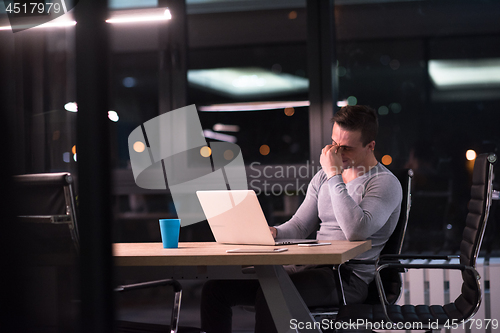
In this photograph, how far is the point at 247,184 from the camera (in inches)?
131

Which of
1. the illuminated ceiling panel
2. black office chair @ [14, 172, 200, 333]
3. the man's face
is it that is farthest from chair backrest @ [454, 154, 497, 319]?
the illuminated ceiling panel

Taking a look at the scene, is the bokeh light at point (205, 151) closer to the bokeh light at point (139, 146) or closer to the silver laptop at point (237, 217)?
the bokeh light at point (139, 146)

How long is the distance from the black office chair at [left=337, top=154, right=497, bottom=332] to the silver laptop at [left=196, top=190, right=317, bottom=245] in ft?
1.17

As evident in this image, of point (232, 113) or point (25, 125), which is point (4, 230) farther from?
point (232, 113)

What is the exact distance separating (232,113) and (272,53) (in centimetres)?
57

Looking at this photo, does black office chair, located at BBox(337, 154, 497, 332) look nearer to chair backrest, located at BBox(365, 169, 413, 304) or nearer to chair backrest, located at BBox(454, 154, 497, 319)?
chair backrest, located at BBox(454, 154, 497, 319)

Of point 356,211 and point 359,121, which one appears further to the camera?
point 359,121

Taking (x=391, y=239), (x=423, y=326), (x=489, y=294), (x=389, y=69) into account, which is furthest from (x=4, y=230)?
(x=389, y=69)

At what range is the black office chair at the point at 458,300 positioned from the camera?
65.8 inches

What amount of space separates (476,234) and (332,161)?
0.64 m

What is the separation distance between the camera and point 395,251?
207 centimetres

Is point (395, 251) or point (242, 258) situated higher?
point (242, 258)

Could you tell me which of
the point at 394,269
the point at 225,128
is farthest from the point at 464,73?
the point at 394,269

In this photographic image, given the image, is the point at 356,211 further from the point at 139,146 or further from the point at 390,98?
the point at 139,146
